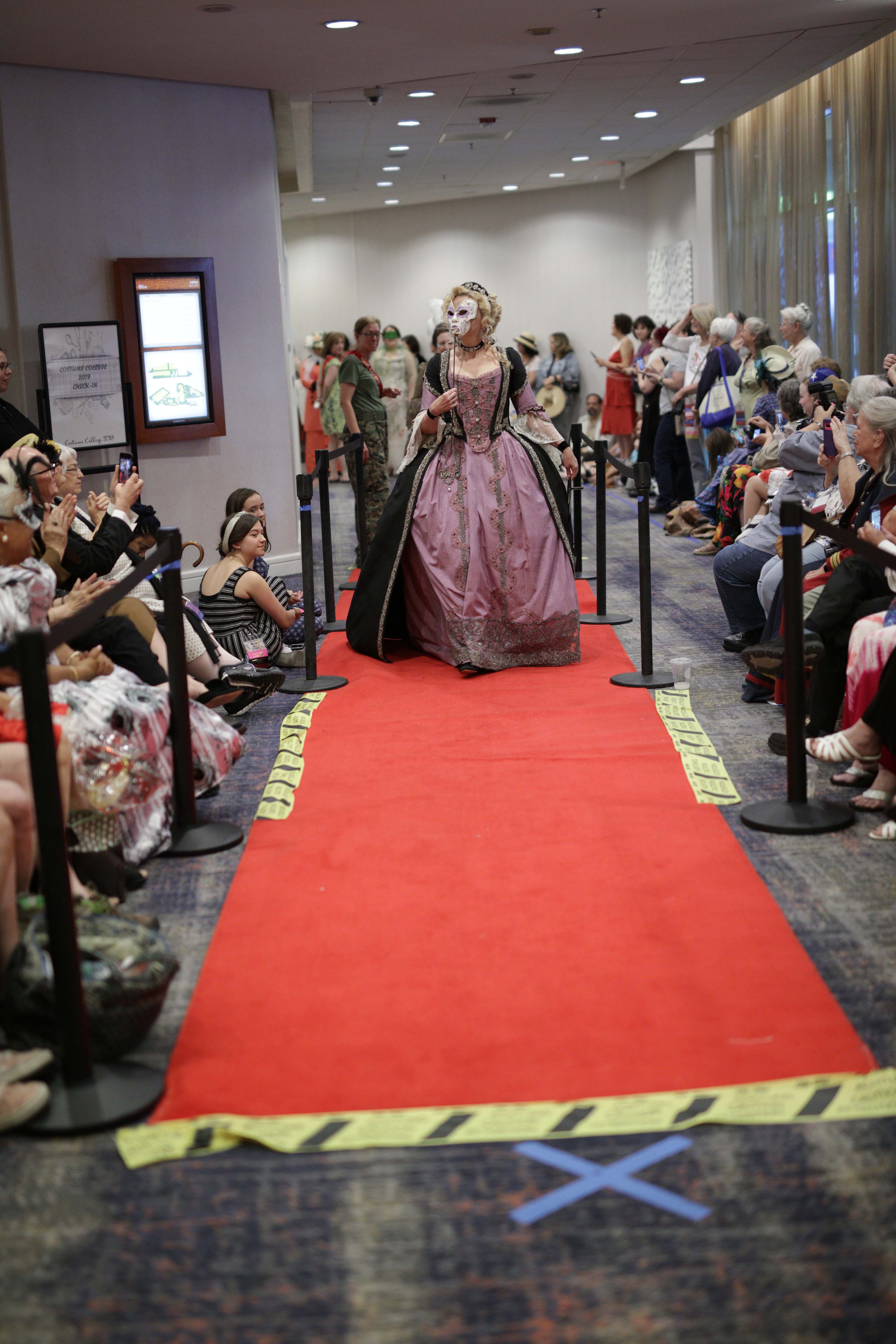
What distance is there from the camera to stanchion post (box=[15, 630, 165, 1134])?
2182mm

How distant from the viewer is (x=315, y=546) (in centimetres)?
948

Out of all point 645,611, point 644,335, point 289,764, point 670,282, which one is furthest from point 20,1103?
point 670,282

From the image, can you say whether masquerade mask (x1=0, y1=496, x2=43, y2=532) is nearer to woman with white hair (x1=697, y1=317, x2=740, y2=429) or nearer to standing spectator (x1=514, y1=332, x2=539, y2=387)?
woman with white hair (x1=697, y1=317, x2=740, y2=429)

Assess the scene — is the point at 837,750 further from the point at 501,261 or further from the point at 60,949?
the point at 501,261

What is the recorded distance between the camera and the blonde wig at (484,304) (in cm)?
542

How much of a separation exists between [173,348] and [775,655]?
4.64 metres

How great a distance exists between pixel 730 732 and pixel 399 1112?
251cm

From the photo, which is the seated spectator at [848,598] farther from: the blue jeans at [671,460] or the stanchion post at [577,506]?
the blue jeans at [671,460]

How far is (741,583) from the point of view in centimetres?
542

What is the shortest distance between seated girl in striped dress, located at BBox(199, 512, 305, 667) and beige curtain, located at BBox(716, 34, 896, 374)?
5498mm

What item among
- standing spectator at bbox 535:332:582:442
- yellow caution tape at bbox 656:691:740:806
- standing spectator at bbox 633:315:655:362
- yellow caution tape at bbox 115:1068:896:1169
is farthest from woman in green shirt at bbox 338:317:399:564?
standing spectator at bbox 535:332:582:442

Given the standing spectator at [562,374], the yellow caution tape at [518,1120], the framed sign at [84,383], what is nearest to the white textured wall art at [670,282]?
the standing spectator at [562,374]

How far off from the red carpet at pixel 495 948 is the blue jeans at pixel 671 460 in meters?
6.24

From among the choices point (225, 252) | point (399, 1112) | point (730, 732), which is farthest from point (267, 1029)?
point (225, 252)
